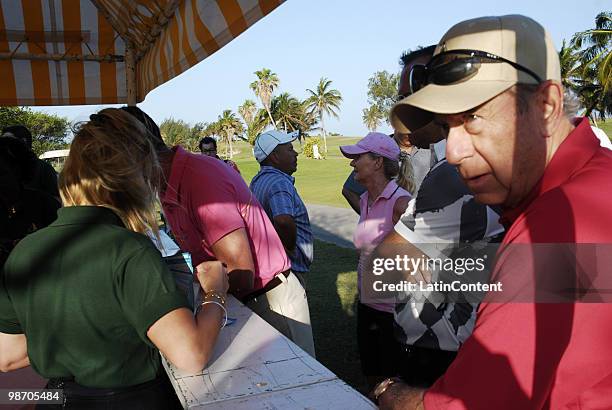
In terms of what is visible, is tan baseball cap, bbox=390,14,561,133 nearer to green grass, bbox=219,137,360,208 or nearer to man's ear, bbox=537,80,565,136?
man's ear, bbox=537,80,565,136

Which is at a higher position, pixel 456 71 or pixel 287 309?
pixel 456 71

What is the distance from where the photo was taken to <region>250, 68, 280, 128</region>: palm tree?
7136 cm

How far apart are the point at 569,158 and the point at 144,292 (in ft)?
3.82

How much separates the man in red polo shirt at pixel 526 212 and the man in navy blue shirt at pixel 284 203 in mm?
2618

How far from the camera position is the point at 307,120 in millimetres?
76375

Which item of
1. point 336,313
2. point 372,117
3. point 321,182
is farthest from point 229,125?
point 336,313

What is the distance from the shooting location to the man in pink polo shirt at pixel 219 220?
2268 millimetres

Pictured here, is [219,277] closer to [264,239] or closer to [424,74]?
[264,239]

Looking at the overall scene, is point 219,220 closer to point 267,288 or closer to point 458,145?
point 267,288

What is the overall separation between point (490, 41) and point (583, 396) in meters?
0.77

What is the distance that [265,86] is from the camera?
71750mm

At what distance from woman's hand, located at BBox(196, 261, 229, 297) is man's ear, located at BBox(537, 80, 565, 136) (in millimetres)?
1189

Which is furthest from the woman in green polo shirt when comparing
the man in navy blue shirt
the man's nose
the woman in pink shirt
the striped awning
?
the man in navy blue shirt

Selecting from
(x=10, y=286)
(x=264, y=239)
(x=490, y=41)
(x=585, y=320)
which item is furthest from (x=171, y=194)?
(x=585, y=320)
